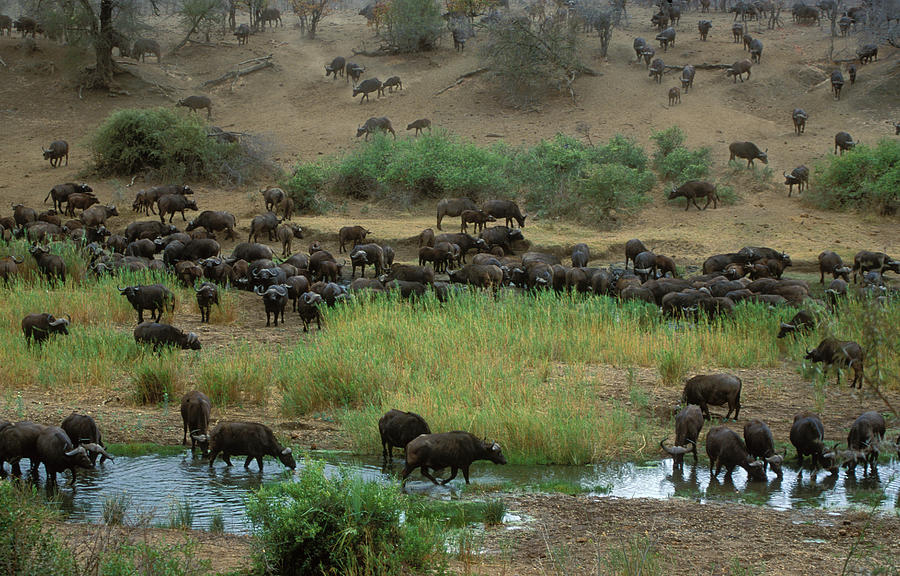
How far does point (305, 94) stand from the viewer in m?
33.2

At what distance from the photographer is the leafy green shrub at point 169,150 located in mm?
24688

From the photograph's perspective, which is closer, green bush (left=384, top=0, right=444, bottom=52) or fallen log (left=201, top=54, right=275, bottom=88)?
fallen log (left=201, top=54, right=275, bottom=88)

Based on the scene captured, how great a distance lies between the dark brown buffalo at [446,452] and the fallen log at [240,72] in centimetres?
2818

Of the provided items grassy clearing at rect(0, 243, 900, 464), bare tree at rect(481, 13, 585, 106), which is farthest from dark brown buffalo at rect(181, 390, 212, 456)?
bare tree at rect(481, 13, 585, 106)

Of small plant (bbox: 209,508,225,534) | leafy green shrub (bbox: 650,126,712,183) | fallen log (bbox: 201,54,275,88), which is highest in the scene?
fallen log (bbox: 201,54,275,88)

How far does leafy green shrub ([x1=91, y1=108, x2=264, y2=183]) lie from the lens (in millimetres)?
24688

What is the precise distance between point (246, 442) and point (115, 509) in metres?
1.59

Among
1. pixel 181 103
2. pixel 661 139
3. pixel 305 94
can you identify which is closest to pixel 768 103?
pixel 661 139

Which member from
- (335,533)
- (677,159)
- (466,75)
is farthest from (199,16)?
(335,533)

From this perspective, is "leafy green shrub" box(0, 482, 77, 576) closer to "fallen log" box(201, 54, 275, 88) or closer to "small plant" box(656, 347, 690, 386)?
"small plant" box(656, 347, 690, 386)

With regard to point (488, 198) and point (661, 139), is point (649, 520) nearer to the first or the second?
point (488, 198)

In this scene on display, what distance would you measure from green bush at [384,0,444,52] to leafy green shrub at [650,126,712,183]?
12.7 metres

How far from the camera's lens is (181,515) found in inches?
283

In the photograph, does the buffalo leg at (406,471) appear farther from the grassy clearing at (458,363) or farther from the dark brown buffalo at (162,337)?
the dark brown buffalo at (162,337)
